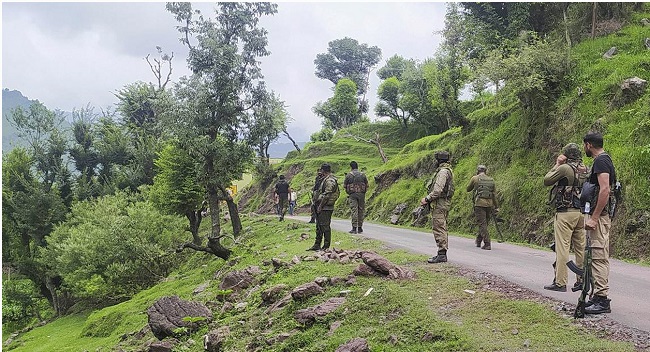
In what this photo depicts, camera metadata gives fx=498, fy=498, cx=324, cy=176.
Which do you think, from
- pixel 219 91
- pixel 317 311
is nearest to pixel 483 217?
pixel 317 311

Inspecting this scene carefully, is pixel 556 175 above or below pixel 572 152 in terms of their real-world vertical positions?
below

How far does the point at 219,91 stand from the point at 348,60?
74076 millimetres

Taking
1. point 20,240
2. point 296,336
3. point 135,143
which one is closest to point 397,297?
point 296,336

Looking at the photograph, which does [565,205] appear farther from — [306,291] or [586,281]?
[306,291]

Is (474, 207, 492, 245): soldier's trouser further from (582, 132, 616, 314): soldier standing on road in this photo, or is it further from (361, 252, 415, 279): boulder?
(582, 132, 616, 314): soldier standing on road

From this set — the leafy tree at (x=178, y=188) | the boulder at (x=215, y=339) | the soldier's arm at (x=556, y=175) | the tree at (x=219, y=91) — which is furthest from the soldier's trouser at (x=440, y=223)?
the leafy tree at (x=178, y=188)

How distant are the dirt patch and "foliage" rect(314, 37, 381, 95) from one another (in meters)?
84.3

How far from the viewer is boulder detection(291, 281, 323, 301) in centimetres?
903

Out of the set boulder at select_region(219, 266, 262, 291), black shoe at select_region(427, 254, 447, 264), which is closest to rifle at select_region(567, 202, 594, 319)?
black shoe at select_region(427, 254, 447, 264)

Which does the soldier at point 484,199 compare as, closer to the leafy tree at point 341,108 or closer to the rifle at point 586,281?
the rifle at point 586,281

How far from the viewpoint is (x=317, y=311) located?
27.1ft

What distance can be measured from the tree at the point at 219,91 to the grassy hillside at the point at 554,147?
10292mm

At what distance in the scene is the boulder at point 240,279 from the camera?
12.5 m

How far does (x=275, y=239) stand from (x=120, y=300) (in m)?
13.2
